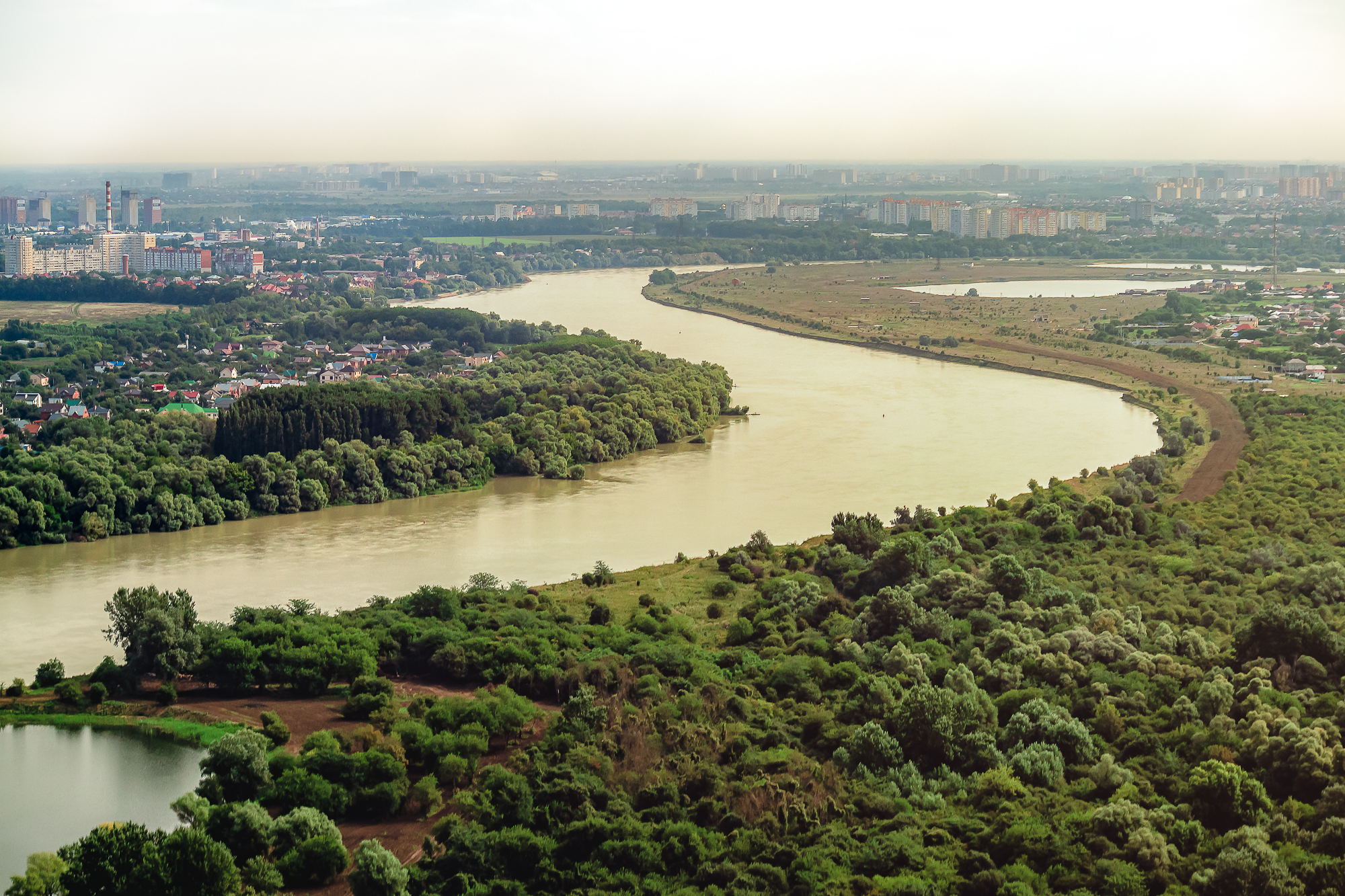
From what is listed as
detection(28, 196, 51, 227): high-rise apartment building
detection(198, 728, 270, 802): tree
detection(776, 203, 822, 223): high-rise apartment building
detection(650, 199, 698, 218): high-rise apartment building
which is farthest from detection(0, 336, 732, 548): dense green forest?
detection(28, 196, 51, 227): high-rise apartment building

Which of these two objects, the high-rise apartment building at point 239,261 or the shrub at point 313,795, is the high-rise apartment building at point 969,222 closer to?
the high-rise apartment building at point 239,261

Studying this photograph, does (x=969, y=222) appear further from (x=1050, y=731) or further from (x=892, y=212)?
(x=1050, y=731)

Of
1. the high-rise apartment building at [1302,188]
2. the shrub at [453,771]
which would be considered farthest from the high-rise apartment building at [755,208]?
the shrub at [453,771]

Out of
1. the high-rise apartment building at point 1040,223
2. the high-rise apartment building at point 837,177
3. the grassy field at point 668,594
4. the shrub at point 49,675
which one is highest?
the high-rise apartment building at point 837,177

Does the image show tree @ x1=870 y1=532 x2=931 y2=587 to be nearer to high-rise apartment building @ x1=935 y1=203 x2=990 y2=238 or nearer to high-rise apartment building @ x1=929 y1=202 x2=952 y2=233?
high-rise apartment building @ x1=935 y1=203 x2=990 y2=238

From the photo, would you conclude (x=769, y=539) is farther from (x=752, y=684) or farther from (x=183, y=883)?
(x=183, y=883)

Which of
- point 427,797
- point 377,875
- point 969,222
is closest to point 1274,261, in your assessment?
point 969,222

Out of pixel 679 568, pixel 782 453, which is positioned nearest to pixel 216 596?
pixel 679 568
